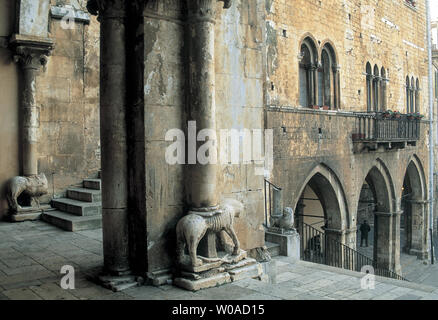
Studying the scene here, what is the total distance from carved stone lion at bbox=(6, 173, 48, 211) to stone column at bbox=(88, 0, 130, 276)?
15.1ft

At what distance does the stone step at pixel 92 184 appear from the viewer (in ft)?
30.2

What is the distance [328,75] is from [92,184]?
32.8 ft

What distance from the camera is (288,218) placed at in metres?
7.07

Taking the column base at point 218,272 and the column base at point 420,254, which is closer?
the column base at point 218,272

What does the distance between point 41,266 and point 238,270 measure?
2334 mm

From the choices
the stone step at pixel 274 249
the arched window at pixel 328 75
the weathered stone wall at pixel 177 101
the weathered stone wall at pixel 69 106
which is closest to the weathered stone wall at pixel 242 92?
the weathered stone wall at pixel 177 101

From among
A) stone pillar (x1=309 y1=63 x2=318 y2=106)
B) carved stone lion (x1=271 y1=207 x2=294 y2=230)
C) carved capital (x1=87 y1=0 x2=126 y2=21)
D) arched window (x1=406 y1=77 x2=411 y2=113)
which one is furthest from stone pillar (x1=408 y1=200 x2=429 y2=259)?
carved capital (x1=87 y1=0 x2=126 y2=21)

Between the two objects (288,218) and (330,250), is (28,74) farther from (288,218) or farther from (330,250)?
(330,250)

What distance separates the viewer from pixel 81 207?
808 centimetres

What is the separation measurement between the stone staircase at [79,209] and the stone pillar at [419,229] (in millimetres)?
17427

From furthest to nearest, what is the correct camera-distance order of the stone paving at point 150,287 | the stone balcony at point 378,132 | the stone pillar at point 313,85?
the stone balcony at point 378,132 → the stone pillar at point 313,85 → the stone paving at point 150,287

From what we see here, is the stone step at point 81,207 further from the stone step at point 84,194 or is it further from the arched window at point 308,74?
the arched window at point 308,74

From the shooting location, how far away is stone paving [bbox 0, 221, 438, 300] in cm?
425
